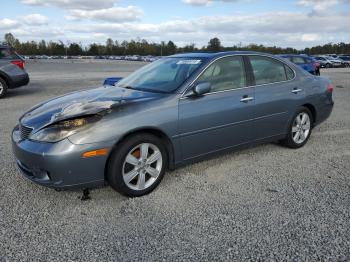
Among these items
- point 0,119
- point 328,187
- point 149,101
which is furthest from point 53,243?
point 0,119

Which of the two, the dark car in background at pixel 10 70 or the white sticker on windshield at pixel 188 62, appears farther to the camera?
the dark car in background at pixel 10 70

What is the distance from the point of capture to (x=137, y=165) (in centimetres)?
361

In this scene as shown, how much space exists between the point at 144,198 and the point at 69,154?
952 mm

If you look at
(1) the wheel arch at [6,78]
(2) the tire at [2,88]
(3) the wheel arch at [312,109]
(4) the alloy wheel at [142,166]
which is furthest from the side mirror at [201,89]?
(1) the wheel arch at [6,78]

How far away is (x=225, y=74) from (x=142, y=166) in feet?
5.42

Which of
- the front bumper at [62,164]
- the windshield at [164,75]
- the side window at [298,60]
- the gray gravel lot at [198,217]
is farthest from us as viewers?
the side window at [298,60]

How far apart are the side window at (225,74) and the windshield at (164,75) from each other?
17 centimetres

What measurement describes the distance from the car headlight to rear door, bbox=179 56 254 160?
105cm

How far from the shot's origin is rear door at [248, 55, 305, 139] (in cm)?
467

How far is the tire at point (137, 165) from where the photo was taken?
3439 millimetres

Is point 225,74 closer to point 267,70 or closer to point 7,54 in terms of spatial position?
point 267,70

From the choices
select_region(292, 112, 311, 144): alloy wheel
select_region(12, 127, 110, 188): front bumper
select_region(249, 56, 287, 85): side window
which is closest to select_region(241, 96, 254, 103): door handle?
select_region(249, 56, 287, 85): side window

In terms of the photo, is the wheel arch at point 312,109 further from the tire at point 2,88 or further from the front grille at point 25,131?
the tire at point 2,88

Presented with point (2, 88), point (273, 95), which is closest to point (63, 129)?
point (273, 95)
